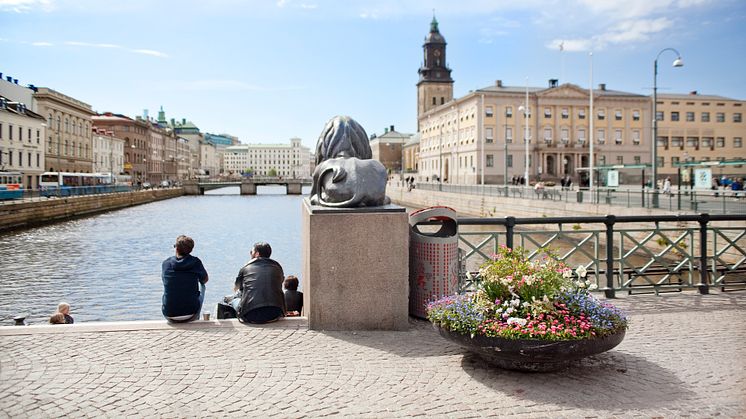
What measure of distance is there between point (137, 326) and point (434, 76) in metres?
135

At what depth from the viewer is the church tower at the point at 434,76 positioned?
136 m

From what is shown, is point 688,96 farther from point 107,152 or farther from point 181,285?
point 181,285

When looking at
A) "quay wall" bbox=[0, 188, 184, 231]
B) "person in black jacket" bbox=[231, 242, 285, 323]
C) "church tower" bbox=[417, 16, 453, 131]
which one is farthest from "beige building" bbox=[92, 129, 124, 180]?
"person in black jacket" bbox=[231, 242, 285, 323]

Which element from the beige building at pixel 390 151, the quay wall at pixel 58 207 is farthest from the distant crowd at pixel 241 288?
the beige building at pixel 390 151

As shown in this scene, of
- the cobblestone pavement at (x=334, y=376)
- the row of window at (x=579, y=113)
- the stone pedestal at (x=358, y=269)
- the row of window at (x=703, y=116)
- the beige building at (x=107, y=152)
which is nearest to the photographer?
the cobblestone pavement at (x=334, y=376)

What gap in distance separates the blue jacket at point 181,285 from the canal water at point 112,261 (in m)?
10.1

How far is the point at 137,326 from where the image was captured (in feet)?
22.8

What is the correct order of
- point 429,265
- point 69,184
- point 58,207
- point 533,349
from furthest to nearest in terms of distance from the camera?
point 69,184
point 58,207
point 429,265
point 533,349

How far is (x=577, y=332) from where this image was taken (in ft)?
16.9

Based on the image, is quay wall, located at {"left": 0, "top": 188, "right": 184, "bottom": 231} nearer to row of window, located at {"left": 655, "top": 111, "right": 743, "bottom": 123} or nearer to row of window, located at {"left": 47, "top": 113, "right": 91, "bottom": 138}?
row of window, located at {"left": 47, "top": 113, "right": 91, "bottom": 138}

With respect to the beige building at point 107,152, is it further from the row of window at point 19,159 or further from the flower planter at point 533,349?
the flower planter at point 533,349

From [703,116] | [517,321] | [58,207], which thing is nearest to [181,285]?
[517,321]

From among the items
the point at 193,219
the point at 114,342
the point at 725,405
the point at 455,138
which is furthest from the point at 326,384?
the point at 455,138

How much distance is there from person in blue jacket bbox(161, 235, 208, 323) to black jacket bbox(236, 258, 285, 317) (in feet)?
1.74
